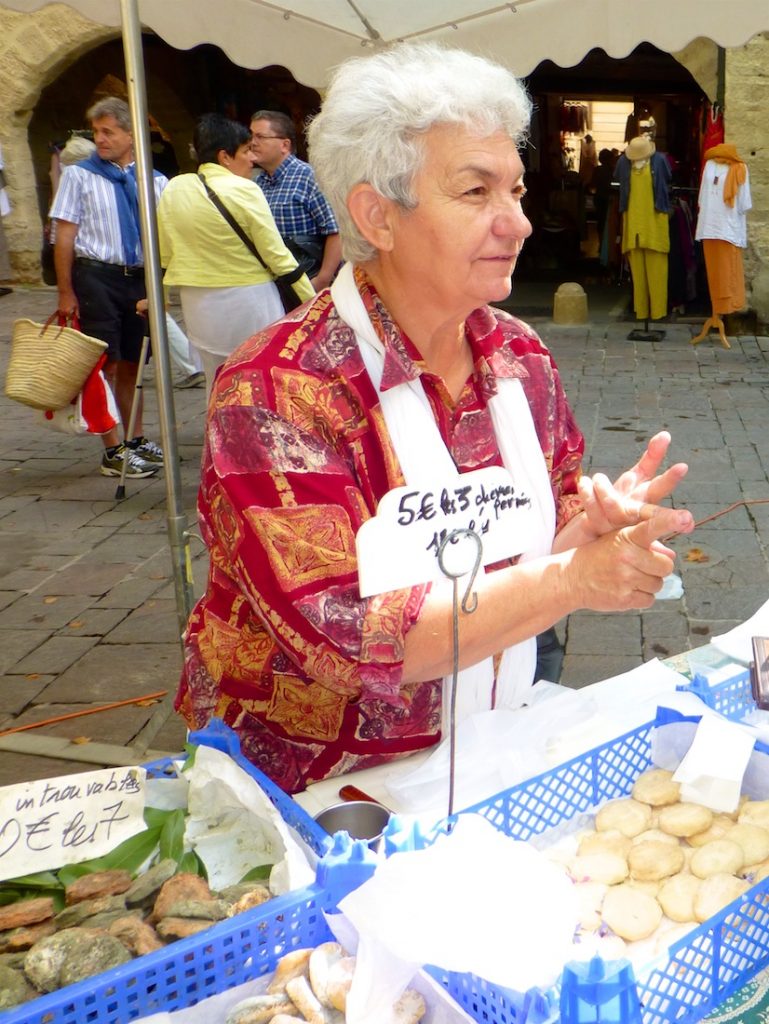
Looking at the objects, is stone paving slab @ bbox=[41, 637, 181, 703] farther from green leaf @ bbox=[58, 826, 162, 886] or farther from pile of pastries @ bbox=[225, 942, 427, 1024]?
pile of pastries @ bbox=[225, 942, 427, 1024]

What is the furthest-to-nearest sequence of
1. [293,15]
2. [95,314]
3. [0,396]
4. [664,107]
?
[664,107], [0,396], [95,314], [293,15]

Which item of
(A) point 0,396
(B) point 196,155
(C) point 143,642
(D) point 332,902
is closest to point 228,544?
(D) point 332,902

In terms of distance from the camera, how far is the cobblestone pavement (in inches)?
140

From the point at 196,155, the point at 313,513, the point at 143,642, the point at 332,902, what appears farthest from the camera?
the point at 196,155

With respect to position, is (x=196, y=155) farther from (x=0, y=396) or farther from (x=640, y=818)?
(x=640, y=818)

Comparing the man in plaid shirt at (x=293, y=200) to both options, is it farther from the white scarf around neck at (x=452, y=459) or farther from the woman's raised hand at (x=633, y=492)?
the woman's raised hand at (x=633, y=492)

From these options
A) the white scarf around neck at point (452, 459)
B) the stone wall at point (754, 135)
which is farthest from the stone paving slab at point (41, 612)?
the stone wall at point (754, 135)

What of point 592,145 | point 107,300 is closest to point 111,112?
point 107,300

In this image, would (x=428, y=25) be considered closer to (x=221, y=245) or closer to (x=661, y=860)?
(x=221, y=245)

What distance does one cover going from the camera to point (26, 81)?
11.4 m

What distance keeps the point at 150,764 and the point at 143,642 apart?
2477 mm

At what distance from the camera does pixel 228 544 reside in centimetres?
158

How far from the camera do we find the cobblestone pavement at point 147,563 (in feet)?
11.7

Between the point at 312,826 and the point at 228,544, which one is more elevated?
the point at 228,544
